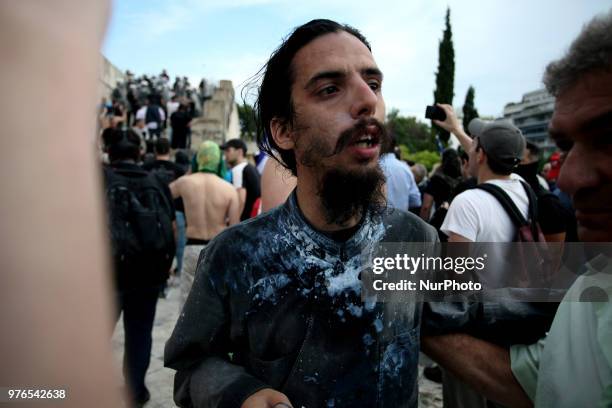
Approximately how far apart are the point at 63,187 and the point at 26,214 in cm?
4

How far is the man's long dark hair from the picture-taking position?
1.53 meters

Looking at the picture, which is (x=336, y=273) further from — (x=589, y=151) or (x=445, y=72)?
(x=445, y=72)

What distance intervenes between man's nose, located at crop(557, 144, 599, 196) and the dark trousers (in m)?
3.05

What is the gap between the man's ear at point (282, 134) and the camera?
5.35 ft

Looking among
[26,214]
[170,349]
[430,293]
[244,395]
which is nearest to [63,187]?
[26,214]

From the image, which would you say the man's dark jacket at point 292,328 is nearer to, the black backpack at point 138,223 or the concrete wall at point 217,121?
the black backpack at point 138,223

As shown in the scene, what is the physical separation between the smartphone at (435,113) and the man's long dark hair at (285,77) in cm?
190

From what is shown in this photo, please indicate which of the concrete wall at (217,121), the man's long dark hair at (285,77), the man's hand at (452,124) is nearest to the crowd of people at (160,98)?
the concrete wall at (217,121)

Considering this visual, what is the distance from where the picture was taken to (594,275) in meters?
1.13

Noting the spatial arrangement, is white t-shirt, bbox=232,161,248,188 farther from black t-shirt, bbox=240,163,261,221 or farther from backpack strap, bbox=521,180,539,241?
backpack strap, bbox=521,180,539,241

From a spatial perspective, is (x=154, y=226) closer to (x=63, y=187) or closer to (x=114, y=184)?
(x=114, y=184)

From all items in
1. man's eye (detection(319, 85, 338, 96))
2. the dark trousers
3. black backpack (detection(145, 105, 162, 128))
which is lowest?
the dark trousers

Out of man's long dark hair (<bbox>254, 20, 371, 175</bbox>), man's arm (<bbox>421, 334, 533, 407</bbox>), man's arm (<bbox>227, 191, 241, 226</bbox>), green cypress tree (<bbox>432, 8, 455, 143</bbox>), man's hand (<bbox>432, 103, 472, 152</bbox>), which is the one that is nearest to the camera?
man's arm (<bbox>421, 334, 533, 407</bbox>)

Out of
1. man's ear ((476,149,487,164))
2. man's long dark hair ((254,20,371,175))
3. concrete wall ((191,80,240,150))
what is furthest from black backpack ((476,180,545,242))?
concrete wall ((191,80,240,150))
